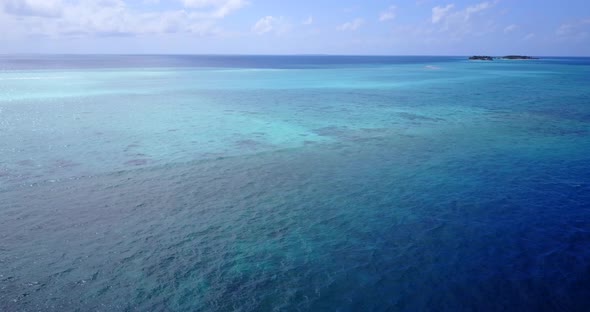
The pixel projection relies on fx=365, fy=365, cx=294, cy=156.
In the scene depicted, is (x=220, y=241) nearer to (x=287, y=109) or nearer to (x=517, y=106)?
(x=287, y=109)

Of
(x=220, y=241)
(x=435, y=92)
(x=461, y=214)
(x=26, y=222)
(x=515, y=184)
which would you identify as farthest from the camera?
(x=435, y=92)

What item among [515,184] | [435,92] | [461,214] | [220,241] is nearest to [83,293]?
[220,241]

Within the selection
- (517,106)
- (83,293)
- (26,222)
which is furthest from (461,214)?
(517,106)

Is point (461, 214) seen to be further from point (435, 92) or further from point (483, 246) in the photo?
point (435, 92)

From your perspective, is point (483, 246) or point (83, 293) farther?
point (483, 246)

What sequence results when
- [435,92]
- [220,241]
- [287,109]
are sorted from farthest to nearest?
[435,92], [287,109], [220,241]

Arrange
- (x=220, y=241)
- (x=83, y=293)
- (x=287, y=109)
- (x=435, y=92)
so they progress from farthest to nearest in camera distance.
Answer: (x=435, y=92) < (x=287, y=109) < (x=220, y=241) < (x=83, y=293)
